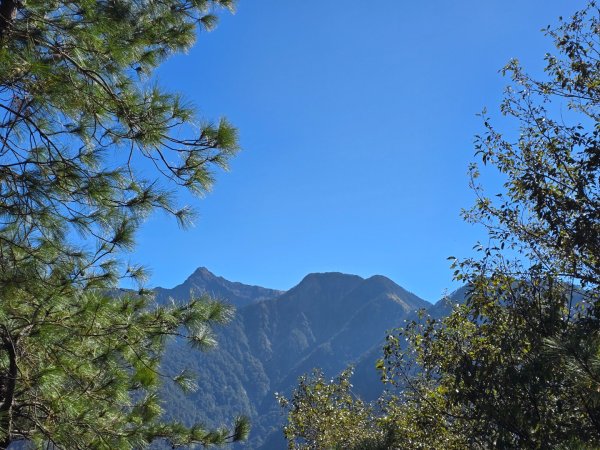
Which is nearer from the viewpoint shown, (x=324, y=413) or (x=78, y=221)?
(x=78, y=221)

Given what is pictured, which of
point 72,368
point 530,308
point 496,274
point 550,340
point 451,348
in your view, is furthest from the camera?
point 451,348

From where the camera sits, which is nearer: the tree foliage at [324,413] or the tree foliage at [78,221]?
the tree foliage at [78,221]

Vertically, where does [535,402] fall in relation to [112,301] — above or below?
below

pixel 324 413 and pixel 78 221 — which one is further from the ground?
pixel 78 221

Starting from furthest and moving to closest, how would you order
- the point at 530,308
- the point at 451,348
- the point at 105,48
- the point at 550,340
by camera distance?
1. the point at 451,348
2. the point at 530,308
3. the point at 105,48
4. the point at 550,340

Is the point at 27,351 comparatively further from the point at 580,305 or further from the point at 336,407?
the point at 336,407

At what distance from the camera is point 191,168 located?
514 centimetres

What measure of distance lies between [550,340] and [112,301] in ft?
12.3

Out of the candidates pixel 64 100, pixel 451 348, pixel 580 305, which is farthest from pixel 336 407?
pixel 64 100

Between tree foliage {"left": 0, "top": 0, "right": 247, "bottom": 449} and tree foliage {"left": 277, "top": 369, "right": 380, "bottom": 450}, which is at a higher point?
tree foliage {"left": 0, "top": 0, "right": 247, "bottom": 449}

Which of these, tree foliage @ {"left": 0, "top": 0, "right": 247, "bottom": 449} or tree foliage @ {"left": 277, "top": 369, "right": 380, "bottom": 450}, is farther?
tree foliage @ {"left": 277, "top": 369, "right": 380, "bottom": 450}

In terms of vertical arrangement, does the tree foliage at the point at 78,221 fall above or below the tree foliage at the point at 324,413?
above

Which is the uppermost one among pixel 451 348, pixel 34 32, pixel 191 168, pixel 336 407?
pixel 34 32

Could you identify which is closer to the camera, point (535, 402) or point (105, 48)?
point (105, 48)
